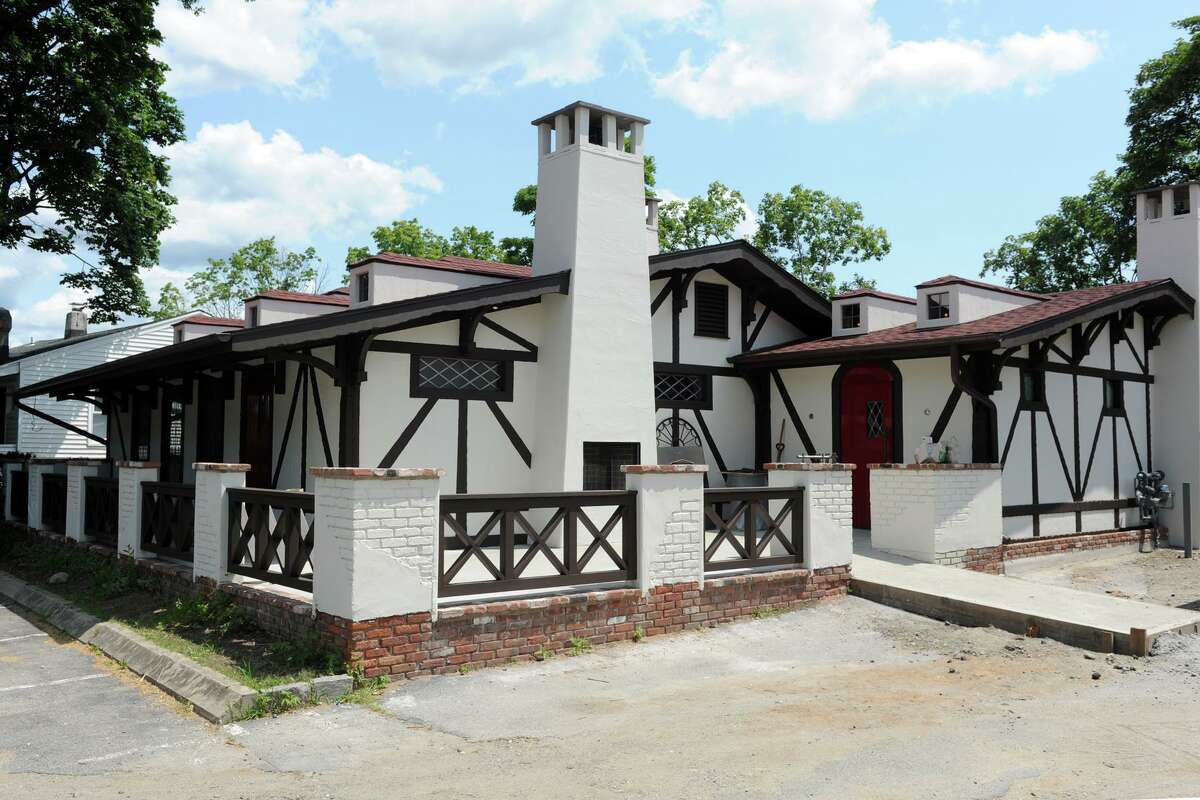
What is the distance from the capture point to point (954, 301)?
46.2ft

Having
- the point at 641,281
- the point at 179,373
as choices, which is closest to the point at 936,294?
the point at 641,281

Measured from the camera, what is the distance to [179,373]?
45.7ft

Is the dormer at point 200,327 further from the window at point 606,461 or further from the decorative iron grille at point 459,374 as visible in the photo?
the window at point 606,461

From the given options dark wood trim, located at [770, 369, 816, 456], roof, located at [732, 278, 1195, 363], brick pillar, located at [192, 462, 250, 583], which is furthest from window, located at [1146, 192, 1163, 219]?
brick pillar, located at [192, 462, 250, 583]

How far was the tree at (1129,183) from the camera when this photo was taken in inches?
955

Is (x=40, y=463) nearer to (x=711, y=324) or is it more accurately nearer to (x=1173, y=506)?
(x=711, y=324)

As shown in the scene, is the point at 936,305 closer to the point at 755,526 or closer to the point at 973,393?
the point at 973,393

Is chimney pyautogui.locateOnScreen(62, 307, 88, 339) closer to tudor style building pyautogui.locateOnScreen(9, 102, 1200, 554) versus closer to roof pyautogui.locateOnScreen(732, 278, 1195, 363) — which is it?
tudor style building pyautogui.locateOnScreen(9, 102, 1200, 554)

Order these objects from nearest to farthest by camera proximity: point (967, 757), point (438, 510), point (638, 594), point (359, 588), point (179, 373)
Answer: point (967, 757), point (359, 588), point (438, 510), point (638, 594), point (179, 373)

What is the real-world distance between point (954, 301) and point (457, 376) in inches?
304

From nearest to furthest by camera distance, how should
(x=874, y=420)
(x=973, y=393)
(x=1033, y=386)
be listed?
(x=973, y=393)
(x=1033, y=386)
(x=874, y=420)

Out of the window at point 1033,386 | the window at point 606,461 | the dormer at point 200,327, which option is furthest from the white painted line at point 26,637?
the window at point 1033,386

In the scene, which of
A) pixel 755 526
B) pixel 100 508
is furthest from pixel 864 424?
pixel 100 508

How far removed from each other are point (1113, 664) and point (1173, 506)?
33.9 feet
